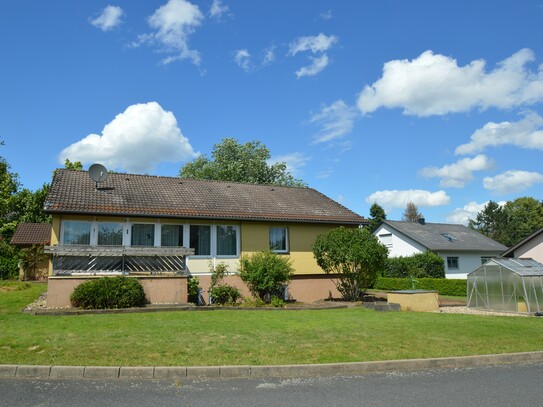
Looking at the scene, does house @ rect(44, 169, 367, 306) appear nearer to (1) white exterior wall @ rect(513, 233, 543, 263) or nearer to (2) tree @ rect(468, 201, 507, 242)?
(1) white exterior wall @ rect(513, 233, 543, 263)

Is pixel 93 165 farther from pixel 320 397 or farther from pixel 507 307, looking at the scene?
pixel 507 307

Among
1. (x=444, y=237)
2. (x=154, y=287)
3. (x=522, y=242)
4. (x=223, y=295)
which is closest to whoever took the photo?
(x=154, y=287)

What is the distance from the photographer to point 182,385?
6.54 metres

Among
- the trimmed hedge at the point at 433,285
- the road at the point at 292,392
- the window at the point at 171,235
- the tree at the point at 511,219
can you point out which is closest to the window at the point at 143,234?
the window at the point at 171,235

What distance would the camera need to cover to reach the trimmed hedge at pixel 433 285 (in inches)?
1112

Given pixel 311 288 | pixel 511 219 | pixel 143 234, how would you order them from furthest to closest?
pixel 511 219 → pixel 311 288 → pixel 143 234

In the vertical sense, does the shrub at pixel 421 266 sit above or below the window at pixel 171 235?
below

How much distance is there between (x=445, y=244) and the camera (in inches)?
1583

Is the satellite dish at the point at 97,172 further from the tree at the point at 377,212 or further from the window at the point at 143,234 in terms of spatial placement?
the tree at the point at 377,212

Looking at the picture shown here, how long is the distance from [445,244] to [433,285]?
11.7 m

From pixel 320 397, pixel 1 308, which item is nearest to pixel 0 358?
pixel 320 397

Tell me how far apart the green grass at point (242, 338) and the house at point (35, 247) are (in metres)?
18.3

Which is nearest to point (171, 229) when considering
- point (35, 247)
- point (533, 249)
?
point (35, 247)

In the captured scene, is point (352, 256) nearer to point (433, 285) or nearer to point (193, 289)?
point (193, 289)
